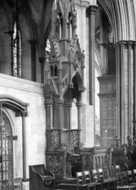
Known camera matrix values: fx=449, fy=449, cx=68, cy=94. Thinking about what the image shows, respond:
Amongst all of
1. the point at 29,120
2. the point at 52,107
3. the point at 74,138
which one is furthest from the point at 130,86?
the point at 29,120

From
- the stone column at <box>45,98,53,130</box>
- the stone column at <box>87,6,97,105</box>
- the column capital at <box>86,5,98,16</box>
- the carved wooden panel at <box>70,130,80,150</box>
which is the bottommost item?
the carved wooden panel at <box>70,130,80,150</box>

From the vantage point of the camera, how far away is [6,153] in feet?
42.7

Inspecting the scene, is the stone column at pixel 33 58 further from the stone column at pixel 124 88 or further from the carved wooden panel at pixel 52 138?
the stone column at pixel 124 88

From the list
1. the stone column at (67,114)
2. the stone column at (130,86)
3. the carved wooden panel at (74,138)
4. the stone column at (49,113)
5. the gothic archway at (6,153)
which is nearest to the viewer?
the gothic archway at (6,153)

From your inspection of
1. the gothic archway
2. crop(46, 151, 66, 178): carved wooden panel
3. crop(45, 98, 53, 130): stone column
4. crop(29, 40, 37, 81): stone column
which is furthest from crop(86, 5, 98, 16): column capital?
the gothic archway

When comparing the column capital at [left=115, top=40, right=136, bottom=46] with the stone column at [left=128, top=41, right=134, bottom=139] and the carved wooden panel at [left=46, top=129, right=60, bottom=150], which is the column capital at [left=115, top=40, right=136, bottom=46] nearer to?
the stone column at [left=128, top=41, right=134, bottom=139]

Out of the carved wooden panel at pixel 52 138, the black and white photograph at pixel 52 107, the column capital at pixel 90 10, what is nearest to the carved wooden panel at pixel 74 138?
the black and white photograph at pixel 52 107

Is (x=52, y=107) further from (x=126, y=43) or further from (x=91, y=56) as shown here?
(x=126, y=43)

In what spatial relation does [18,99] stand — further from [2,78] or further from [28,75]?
[28,75]

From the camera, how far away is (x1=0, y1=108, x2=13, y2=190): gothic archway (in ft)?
42.2

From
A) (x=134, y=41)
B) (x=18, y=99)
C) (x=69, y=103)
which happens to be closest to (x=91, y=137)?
(x=69, y=103)

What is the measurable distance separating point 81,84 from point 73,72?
0.93 metres

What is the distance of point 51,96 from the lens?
570 inches

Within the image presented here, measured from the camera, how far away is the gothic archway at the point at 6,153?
42.2 ft
